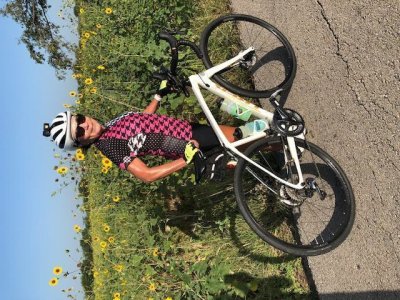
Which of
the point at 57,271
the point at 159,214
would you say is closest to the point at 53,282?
the point at 57,271

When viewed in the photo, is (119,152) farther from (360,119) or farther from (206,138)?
(360,119)

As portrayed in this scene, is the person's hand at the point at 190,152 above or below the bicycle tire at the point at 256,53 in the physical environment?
below

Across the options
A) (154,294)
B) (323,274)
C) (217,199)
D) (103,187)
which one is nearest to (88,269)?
(103,187)

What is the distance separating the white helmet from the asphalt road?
2407mm

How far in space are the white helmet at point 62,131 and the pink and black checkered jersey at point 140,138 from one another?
335 mm

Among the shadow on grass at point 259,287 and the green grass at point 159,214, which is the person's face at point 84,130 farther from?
the shadow on grass at point 259,287

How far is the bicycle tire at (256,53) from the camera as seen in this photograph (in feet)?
15.4

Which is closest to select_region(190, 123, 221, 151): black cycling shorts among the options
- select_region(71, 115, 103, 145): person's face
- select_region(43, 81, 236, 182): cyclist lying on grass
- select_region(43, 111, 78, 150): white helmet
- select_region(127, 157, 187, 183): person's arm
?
select_region(43, 81, 236, 182): cyclist lying on grass

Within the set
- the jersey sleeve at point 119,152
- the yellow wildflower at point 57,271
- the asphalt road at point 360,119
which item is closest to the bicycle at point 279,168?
the asphalt road at point 360,119

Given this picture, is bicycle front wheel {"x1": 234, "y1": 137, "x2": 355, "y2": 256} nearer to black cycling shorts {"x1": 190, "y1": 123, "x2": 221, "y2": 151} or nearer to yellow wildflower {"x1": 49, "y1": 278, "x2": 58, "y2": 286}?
black cycling shorts {"x1": 190, "y1": 123, "x2": 221, "y2": 151}

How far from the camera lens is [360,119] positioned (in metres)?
3.77

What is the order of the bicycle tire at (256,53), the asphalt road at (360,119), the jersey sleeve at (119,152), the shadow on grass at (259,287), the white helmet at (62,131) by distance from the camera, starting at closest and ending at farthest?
the asphalt road at (360,119) → the white helmet at (62,131) → the jersey sleeve at (119,152) → the shadow on grass at (259,287) → the bicycle tire at (256,53)

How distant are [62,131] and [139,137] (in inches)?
28.0

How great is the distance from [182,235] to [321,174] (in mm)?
2246
